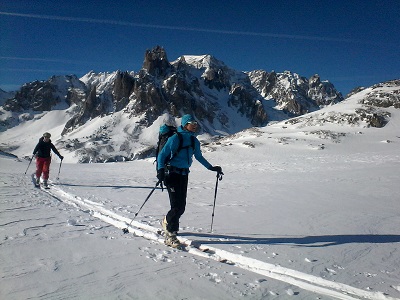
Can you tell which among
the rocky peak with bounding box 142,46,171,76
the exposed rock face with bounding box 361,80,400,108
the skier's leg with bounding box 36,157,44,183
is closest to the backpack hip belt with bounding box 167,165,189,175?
the skier's leg with bounding box 36,157,44,183

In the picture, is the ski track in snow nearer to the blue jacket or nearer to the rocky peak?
the blue jacket

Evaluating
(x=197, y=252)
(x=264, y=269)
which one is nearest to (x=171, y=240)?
(x=197, y=252)

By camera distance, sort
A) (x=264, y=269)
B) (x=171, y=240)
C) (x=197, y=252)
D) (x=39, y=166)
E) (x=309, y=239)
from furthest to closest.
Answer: (x=39, y=166) → (x=309, y=239) → (x=171, y=240) → (x=197, y=252) → (x=264, y=269)

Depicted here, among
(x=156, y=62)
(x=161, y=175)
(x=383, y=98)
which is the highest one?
(x=156, y=62)

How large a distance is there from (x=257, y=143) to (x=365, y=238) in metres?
49.2

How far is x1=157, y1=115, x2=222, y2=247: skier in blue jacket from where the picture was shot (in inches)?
247

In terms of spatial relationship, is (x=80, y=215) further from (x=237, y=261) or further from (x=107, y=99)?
(x=107, y=99)

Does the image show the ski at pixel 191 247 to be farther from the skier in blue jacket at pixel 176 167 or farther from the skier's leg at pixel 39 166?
the skier's leg at pixel 39 166

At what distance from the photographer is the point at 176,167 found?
21.1 ft

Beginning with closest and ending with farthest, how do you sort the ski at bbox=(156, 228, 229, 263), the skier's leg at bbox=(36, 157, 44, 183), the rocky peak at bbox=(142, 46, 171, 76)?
the ski at bbox=(156, 228, 229, 263), the skier's leg at bbox=(36, 157, 44, 183), the rocky peak at bbox=(142, 46, 171, 76)

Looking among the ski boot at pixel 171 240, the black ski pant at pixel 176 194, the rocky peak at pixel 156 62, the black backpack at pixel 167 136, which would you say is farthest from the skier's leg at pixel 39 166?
the rocky peak at pixel 156 62

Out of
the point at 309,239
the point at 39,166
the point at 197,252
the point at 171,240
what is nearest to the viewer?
the point at 197,252

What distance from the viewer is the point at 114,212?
28.6ft

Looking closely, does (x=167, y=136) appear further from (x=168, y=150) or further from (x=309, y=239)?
(x=309, y=239)
